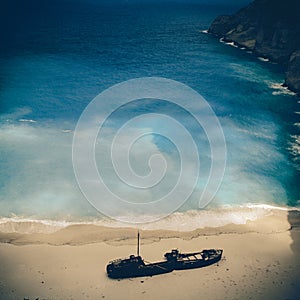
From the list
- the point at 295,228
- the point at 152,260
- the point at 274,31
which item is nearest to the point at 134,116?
the point at 295,228

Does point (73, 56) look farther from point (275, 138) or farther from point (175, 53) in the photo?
point (275, 138)

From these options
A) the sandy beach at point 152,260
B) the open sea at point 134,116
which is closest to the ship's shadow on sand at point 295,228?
the sandy beach at point 152,260

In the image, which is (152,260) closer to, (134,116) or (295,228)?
(295,228)

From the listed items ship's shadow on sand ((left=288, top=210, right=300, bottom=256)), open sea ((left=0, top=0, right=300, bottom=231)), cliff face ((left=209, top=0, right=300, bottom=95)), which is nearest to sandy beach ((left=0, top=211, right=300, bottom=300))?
ship's shadow on sand ((left=288, top=210, right=300, bottom=256))

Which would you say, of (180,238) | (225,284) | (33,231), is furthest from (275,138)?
(33,231)

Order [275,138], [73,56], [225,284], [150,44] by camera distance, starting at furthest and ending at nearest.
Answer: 1. [150,44]
2. [73,56]
3. [275,138]
4. [225,284]

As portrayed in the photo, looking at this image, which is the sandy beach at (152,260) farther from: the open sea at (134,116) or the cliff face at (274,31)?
the cliff face at (274,31)
